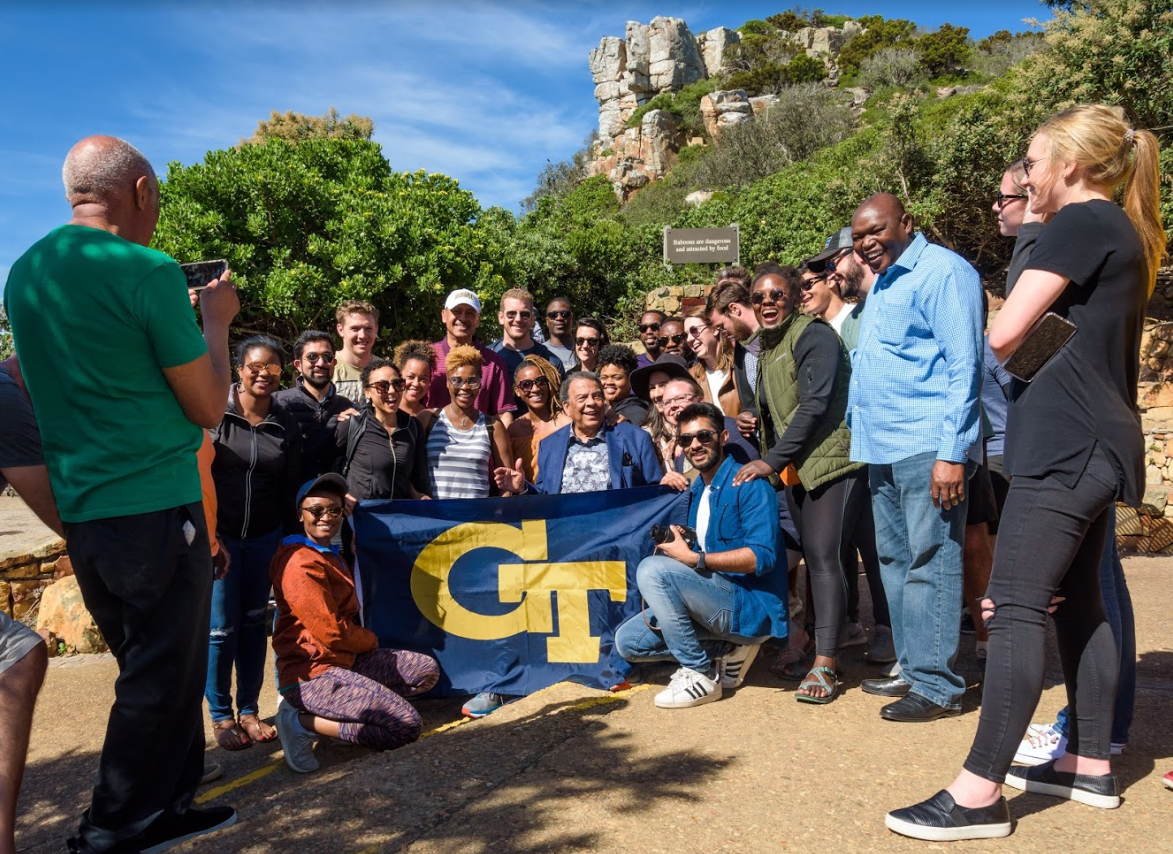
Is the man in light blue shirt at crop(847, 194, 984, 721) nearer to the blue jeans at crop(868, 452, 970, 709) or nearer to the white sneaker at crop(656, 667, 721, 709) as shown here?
the blue jeans at crop(868, 452, 970, 709)

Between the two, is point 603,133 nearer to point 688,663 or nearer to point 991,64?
point 991,64

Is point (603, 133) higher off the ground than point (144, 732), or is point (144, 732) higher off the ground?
point (603, 133)

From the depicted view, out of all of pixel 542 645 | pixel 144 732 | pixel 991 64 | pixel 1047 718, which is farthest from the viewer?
pixel 991 64

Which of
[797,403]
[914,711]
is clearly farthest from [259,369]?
[914,711]

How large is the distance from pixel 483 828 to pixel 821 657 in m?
1.92

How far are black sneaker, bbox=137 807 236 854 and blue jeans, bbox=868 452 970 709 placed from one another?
2672mm

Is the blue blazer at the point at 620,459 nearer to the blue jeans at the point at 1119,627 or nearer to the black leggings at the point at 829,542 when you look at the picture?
the black leggings at the point at 829,542

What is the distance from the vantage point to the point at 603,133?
63531 mm

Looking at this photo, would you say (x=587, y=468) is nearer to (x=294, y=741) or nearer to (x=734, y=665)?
(x=734, y=665)

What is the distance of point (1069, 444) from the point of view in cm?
259

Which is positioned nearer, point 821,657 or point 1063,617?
point 1063,617

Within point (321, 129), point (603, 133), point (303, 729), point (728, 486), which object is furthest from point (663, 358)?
point (603, 133)

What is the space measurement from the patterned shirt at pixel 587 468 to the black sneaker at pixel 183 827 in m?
2.75

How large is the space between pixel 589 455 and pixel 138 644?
3.08 metres
